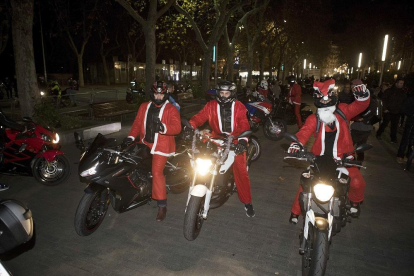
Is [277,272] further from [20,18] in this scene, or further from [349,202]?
[20,18]

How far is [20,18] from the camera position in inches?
341

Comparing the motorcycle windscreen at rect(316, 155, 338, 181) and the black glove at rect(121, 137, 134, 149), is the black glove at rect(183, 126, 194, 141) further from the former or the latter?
the motorcycle windscreen at rect(316, 155, 338, 181)

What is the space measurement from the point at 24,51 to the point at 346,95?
8854mm

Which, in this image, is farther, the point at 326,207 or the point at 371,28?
the point at 371,28

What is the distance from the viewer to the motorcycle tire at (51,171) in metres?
5.98

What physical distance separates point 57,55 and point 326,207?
4865cm

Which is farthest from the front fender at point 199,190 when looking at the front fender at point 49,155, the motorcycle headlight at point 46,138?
the motorcycle headlight at point 46,138

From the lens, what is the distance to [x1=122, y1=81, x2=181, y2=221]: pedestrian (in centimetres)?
462

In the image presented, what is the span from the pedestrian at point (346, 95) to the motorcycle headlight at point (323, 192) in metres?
4.82

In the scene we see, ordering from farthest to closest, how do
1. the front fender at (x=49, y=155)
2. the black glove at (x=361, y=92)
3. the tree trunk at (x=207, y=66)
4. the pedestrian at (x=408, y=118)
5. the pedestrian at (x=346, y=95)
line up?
the tree trunk at (x=207, y=66), the pedestrian at (x=346, y=95), the pedestrian at (x=408, y=118), the front fender at (x=49, y=155), the black glove at (x=361, y=92)

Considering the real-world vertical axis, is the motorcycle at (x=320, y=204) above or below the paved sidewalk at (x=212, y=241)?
above

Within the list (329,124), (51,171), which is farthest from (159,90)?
(51,171)

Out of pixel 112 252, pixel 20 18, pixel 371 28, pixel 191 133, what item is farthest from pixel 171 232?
pixel 371 28

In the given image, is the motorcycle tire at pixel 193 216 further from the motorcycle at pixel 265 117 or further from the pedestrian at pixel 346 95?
the motorcycle at pixel 265 117
